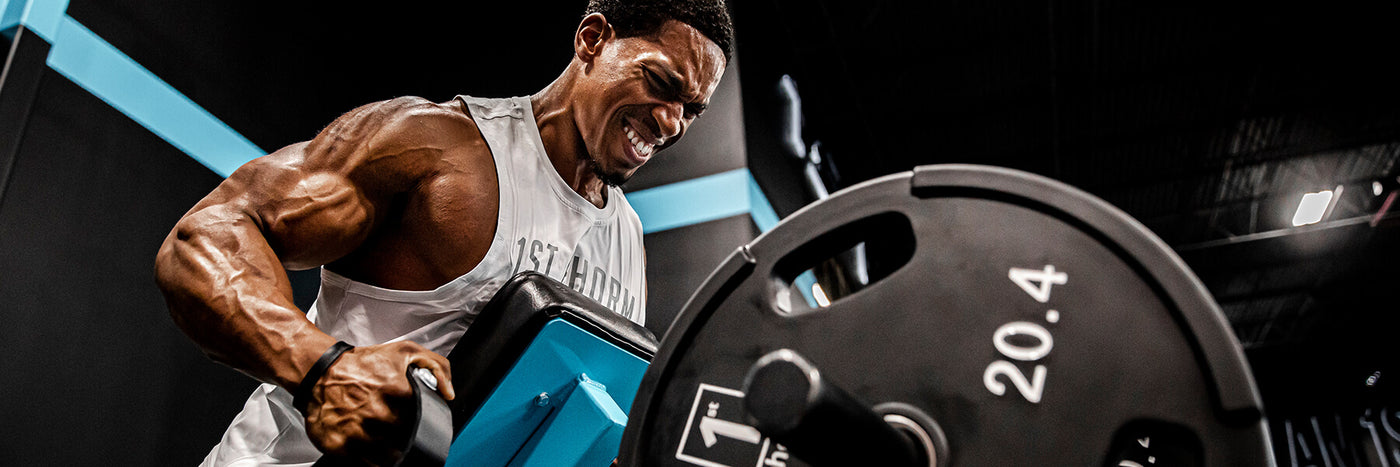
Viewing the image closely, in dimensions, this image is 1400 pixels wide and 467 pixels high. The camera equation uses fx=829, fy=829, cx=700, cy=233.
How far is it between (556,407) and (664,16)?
2.77 feet

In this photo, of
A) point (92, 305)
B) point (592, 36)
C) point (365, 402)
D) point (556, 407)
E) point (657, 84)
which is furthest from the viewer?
point (92, 305)

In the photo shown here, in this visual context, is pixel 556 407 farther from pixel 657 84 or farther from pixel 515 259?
pixel 657 84

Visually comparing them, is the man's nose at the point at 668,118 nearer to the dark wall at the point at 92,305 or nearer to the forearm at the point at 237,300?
the forearm at the point at 237,300

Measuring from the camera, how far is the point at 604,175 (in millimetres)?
1666

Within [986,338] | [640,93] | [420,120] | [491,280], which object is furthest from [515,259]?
[986,338]

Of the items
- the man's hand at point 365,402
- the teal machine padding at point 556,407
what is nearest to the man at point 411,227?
the man's hand at point 365,402

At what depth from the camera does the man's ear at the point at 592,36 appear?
1.69 m

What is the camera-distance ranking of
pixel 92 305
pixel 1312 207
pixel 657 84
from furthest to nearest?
pixel 1312 207 < pixel 92 305 < pixel 657 84

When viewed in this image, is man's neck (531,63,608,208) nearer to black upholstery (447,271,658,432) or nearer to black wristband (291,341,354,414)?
black upholstery (447,271,658,432)

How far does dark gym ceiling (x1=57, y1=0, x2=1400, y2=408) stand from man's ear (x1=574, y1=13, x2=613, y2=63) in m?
1.52

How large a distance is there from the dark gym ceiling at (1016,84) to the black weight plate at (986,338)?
2.37m

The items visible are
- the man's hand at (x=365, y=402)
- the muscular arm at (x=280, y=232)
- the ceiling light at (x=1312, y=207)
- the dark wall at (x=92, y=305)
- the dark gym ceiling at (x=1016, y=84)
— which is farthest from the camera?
the ceiling light at (x=1312, y=207)

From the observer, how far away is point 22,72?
2.05 m

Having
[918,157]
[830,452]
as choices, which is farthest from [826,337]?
[918,157]
